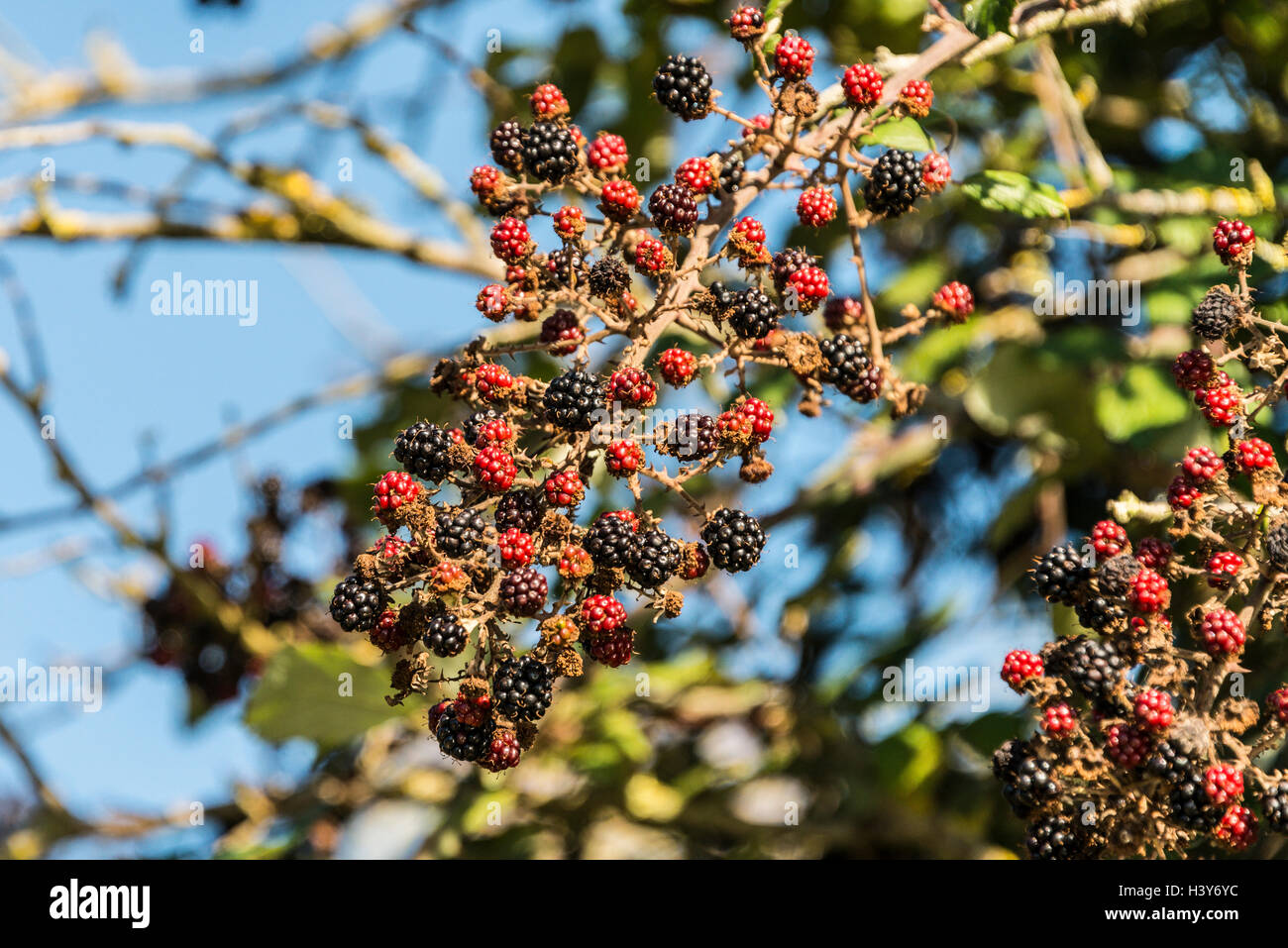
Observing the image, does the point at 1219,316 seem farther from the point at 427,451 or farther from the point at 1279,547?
the point at 427,451

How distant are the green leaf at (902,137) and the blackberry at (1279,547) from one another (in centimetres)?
104

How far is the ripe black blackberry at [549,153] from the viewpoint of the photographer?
85.7 inches

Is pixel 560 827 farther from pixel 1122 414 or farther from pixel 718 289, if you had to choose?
pixel 718 289

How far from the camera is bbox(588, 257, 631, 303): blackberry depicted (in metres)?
→ 2.03

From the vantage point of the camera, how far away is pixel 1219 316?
88.2 inches

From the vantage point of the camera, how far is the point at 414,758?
16.6ft

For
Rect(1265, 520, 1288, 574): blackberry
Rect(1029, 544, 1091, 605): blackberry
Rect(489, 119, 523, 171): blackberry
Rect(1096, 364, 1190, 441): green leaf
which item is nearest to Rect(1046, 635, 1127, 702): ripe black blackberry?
Rect(1029, 544, 1091, 605): blackberry

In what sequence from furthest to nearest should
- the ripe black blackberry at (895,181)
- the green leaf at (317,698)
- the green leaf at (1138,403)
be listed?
1. the green leaf at (317,698)
2. the green leaf at (1138,403)
3. the ripe black blackberry at (895,181)

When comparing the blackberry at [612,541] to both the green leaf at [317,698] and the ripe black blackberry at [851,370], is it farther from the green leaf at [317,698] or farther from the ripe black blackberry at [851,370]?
the green leaf at [317,698]

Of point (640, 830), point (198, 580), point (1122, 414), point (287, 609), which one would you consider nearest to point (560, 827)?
point (640, 830)

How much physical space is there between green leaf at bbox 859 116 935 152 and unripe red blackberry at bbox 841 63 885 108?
289mm

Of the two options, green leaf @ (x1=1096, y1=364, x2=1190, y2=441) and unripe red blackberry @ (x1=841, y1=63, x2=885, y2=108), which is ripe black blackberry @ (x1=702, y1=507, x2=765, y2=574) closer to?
unripe red blackberry @ (x1=841, y1=63, x2=885, y2=108)

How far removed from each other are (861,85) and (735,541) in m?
0.89

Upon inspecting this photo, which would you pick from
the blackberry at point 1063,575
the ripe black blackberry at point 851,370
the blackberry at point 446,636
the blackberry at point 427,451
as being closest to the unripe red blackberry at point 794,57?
the ripe black blackberry at point 851,370
